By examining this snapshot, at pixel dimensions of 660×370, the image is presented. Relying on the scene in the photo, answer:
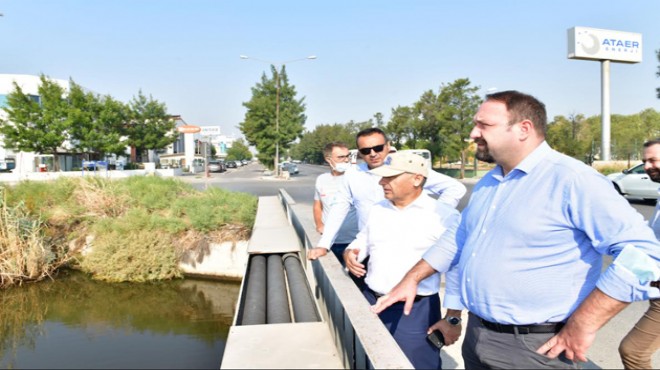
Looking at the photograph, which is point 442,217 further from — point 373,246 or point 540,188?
point 540,188

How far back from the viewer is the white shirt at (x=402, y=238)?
2951 millimetres

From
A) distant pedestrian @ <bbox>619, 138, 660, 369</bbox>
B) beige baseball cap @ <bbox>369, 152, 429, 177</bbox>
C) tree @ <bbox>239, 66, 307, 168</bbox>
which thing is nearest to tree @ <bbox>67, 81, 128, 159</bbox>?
tree @ <bbox>239, 66, 307, 168</bbox>

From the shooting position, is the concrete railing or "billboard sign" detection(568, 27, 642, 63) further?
"billboard sign" detection(568, 27, 642, 63)

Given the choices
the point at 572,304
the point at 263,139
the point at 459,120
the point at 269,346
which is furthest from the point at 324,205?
the point at 263,139

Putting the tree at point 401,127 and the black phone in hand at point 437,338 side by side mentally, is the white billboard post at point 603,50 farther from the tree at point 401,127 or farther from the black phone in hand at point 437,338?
the black phone in hand at point 437,338

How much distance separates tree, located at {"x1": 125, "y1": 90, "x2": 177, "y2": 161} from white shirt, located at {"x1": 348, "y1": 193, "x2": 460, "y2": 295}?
47.9 meters

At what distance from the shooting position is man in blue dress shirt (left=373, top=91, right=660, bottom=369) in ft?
5.87

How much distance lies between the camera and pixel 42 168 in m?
36.3

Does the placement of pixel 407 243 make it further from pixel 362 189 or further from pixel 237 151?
pixel 237 151

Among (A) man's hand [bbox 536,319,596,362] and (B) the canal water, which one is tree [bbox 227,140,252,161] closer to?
(B) the canal water

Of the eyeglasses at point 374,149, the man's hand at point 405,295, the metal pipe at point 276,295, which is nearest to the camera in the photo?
the man's hand at point 405,295

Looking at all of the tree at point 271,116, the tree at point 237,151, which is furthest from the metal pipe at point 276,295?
the tree at point 237,151

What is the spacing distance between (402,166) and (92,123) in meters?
41.8

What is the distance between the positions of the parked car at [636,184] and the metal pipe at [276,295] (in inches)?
549
